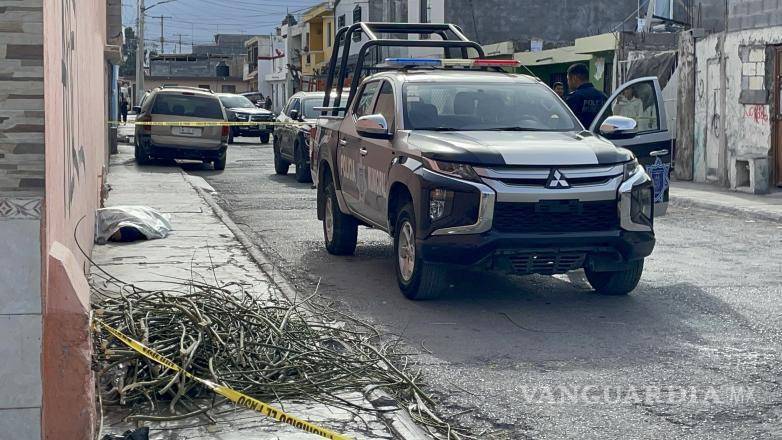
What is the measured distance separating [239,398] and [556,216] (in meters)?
3.65

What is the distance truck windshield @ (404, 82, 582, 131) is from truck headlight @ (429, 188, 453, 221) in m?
1.22

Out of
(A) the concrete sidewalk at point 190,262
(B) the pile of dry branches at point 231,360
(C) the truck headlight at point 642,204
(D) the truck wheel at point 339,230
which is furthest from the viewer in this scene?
(D) the truck wheel at point 339,230

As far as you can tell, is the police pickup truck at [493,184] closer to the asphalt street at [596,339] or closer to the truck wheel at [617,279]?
the truck wheel at [617,279]

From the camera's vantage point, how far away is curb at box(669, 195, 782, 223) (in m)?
15.0

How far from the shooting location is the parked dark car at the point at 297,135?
68.4 feet

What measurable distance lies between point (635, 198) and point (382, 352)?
2719 mm

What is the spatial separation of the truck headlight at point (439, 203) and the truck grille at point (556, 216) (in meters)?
0.36

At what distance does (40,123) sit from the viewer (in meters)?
4.68

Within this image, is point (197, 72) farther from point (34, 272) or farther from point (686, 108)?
point (34, 272)

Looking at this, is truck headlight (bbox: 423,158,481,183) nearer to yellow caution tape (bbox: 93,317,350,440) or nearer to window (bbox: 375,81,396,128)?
window (bbox: 375,81,396,128)

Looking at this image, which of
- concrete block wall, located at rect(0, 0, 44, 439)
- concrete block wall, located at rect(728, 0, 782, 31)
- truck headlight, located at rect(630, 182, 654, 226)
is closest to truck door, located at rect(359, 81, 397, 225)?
truck headlight, located at rect(630, 182, 654, 226)

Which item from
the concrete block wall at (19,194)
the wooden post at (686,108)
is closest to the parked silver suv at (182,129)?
the wooden post at (686,108)

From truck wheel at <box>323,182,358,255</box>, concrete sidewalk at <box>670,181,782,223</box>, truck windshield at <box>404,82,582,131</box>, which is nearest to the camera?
truck windshield at <box>404,82,582,131</box>

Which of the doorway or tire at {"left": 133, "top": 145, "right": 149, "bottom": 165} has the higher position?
the doorway
